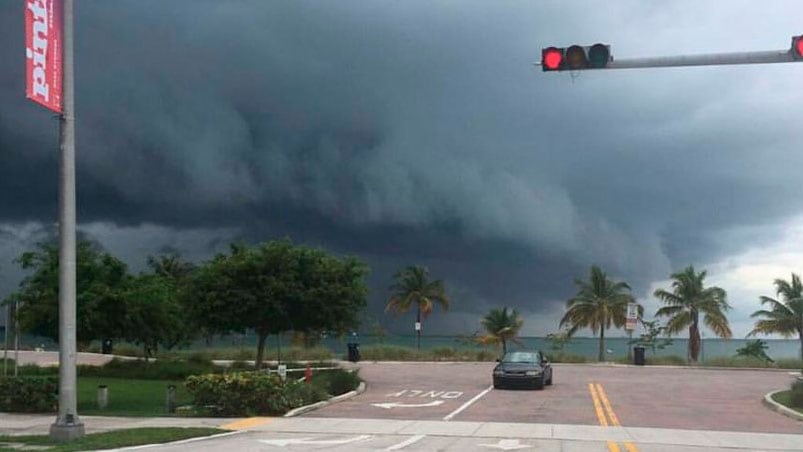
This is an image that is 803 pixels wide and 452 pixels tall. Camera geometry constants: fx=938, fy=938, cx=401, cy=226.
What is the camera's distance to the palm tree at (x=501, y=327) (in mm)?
73312

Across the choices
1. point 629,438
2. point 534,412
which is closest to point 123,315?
point 534,412

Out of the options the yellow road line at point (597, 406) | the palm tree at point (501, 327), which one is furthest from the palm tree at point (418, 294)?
the yellow road line at point (597, 406)

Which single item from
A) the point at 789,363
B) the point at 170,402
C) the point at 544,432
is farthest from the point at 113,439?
the point at 789,363

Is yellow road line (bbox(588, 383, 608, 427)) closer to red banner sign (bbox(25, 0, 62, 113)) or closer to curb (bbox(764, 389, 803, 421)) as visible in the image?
curb (bbox(764, 389, 803, 421))

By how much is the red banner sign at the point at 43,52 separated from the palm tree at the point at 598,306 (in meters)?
55.6

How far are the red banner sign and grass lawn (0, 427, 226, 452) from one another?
624cm

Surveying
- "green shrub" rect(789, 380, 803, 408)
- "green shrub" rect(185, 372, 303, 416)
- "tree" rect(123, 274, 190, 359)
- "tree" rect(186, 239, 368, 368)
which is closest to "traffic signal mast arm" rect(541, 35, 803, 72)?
"green shrub" rect(185, 372, 303, 416)

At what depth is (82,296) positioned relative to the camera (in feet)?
95.6

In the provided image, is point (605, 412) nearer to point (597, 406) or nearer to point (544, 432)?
point (597, 406)

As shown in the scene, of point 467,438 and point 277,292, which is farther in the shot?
point 277,292

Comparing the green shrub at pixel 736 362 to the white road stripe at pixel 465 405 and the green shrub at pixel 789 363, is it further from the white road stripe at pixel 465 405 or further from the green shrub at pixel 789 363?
the white road stripe at pixel 465 405

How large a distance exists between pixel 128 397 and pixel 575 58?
2162cm

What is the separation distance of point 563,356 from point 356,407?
34.8 m

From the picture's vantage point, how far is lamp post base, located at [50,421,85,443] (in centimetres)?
1784
